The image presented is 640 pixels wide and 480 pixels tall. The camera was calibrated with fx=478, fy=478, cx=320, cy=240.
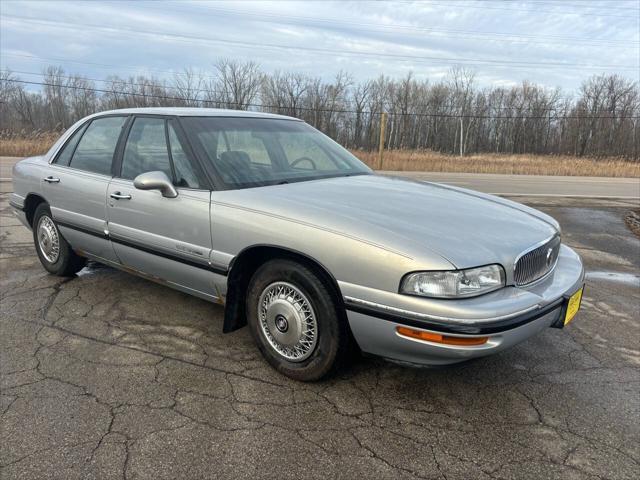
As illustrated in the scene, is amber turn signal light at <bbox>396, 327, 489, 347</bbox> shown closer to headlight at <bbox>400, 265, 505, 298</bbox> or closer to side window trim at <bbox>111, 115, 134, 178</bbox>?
headlight at <bbox>400, 265, 505, 298</bbox>

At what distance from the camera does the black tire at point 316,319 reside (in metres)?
2.62

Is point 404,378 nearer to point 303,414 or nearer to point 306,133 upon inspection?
point 303,414

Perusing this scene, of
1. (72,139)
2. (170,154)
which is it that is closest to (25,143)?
(72,139)

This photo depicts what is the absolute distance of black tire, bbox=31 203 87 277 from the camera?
449 centimetres

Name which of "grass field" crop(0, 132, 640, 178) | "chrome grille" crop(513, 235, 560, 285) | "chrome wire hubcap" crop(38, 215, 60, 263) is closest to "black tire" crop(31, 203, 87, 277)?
"chrome wire hubcap" crop(38, 215, 60, 263)

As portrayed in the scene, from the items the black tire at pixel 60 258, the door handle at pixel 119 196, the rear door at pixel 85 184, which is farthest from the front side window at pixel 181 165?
the black tire at pixel 60 258

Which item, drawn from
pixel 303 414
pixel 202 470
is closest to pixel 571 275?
pixel 303 414

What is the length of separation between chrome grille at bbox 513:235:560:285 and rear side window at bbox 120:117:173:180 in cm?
232

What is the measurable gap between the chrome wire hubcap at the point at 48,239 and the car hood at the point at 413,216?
248 centimetres

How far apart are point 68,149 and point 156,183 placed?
76.5 inches

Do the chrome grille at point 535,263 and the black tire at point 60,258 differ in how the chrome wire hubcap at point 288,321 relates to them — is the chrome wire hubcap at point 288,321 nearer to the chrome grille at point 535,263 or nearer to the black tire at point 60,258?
the chrome grille at point 535,263

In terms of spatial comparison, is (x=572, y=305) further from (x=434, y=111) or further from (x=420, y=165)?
(x=434, y=111)

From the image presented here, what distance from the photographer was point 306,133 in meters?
4.14

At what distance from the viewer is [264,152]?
3.57m
